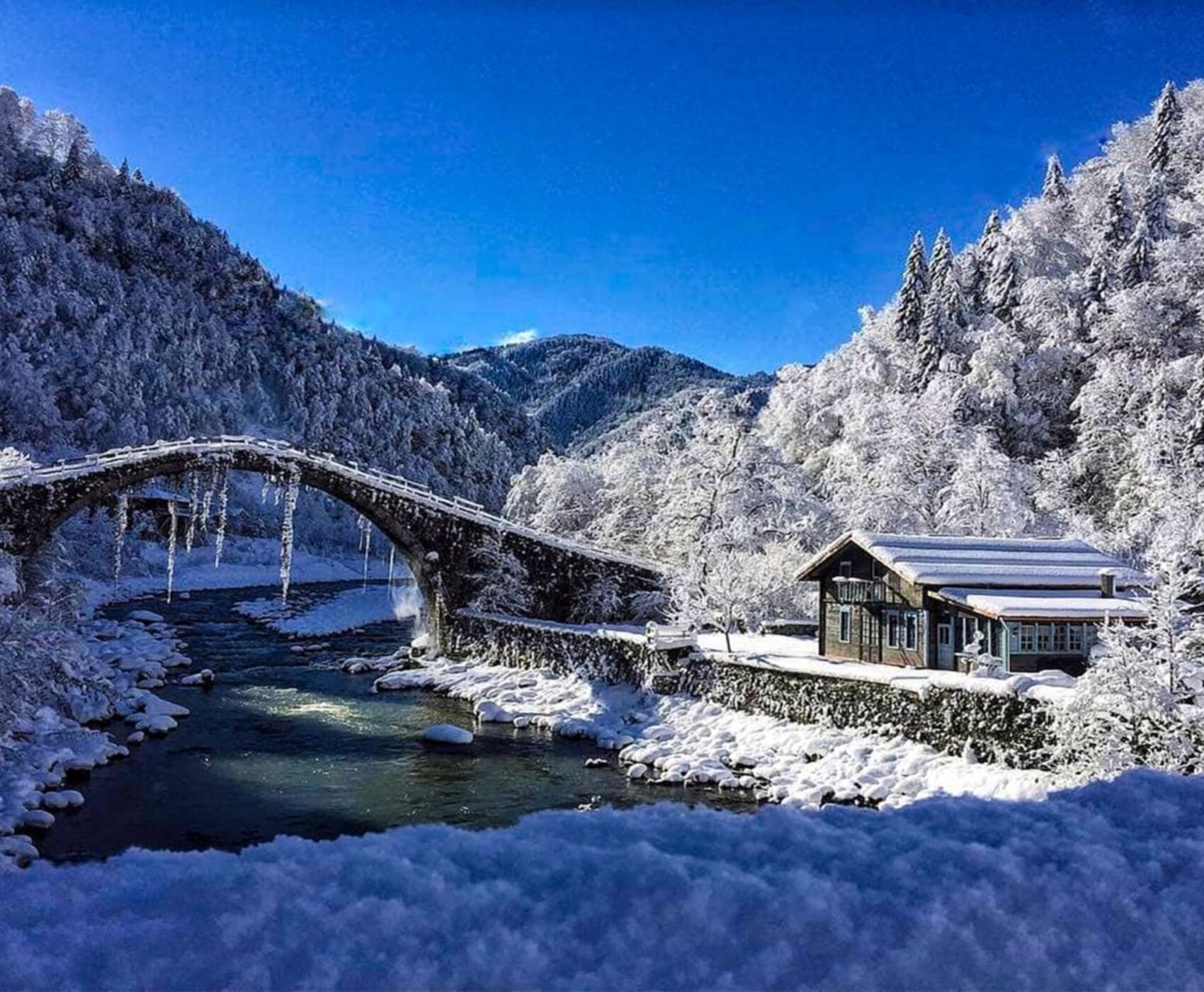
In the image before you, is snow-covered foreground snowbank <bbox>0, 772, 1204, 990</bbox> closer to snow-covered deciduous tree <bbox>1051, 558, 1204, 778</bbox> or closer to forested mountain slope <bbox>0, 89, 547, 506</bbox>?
snow-covered deciduous tree <bbox>1051, 558, 1204, 778</bbox>

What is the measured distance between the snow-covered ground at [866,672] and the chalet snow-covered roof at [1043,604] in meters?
1.63

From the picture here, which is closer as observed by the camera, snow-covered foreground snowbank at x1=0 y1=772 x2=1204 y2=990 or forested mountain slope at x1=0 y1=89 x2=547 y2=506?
snow-covered foreground snowbank at x1=0 y1=772 x2=1204 y2=990

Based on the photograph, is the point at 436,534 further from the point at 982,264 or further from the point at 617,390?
the point at 617,390

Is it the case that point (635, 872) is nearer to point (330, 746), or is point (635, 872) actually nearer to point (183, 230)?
point (330, 746)

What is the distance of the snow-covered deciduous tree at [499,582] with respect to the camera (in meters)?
37.2

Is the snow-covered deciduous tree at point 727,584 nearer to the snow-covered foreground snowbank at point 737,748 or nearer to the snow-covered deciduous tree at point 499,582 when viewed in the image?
the snow-covered foreground snowbank at point 737,748

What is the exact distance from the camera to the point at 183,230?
10344cm

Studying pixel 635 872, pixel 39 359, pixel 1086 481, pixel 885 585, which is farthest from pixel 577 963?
pixel 39 359

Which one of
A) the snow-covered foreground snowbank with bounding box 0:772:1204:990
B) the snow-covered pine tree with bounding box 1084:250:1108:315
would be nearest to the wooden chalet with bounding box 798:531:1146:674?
the snow-covered foreground snowbank with bounding box 0:772:1204:990

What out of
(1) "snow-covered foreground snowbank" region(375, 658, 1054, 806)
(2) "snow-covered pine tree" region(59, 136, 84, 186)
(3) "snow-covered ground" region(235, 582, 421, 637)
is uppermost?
(2) "snow-covered pine tree" region(59, 136, 84, 186)

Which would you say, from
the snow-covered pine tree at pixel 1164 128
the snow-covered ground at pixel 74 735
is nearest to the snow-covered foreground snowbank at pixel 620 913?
the snow-covered ground at pixel 74 735

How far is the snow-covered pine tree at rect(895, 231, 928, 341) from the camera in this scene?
54062mm

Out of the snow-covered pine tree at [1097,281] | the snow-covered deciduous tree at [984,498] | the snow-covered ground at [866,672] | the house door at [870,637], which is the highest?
the snow-covered pine tree at [1097,281]

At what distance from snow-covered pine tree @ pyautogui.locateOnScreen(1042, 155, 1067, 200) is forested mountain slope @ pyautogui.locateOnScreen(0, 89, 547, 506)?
71.1 metres
